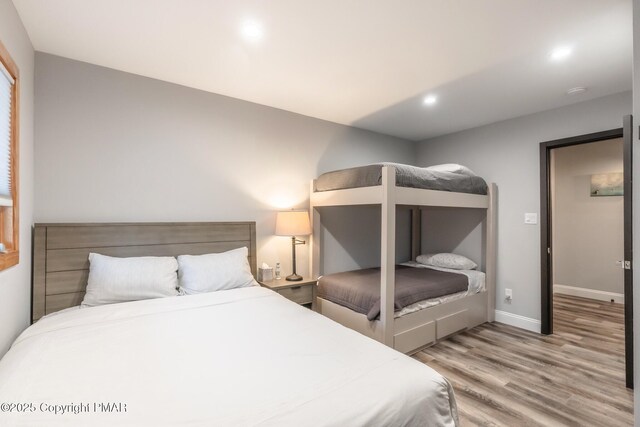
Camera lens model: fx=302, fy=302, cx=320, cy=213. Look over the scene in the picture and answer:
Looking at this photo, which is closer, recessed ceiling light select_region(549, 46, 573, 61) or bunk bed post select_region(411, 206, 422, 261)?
recessed ceiling light select_region(549, 46, 573, 61)

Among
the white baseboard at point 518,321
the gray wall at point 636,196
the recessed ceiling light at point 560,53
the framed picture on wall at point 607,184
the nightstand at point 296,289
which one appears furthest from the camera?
the framed picture on wall at point 607,184

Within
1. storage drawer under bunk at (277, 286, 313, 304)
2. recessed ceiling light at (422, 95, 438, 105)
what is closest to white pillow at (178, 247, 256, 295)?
storage drawer under bunk at (277, 286, 313, 304)

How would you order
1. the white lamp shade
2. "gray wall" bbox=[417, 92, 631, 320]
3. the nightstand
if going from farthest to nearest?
1. "gray wall" bbox=[417, 92, 631, 320]
2. the white lamp shade
3. the nightstand

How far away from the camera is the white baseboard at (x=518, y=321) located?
3.23 m

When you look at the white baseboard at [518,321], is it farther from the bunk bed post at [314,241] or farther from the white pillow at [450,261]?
the bunk bed post at [314,241]

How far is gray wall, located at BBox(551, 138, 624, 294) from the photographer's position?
4.21m

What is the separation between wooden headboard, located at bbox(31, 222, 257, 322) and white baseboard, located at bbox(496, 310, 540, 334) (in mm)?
3252

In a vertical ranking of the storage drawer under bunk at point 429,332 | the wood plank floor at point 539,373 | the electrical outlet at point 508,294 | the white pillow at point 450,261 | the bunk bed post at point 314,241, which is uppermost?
the bunk bed post at point 314,241

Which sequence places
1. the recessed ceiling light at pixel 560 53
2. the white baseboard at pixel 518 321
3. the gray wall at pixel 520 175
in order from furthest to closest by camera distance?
the white baseboard at pixel 518 321 < the gray wall at pixel 520 175 < the recessed ceiling light at pixel 560 53

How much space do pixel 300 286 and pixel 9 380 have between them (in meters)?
2.02

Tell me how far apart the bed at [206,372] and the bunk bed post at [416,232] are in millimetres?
2847

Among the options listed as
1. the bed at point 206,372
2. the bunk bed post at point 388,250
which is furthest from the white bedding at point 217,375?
the bunk bed post at point 388,250

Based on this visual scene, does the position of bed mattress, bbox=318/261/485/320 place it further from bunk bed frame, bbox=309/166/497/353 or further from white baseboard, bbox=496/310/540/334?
white baseboard, bbox=496/310/540/334

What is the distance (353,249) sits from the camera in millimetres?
3773
